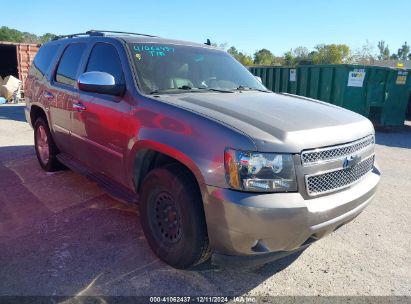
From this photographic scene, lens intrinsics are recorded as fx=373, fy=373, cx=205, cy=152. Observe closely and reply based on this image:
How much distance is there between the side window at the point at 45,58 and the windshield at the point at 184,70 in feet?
7.17

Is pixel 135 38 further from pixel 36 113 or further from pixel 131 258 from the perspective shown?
pixel 36 113

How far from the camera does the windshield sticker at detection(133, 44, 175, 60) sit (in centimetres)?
377

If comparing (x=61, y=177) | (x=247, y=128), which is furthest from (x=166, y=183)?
(x=61, y=177)

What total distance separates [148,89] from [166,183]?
1.00 metres

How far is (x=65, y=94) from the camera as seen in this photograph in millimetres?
4590

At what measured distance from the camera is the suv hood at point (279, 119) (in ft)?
8.40

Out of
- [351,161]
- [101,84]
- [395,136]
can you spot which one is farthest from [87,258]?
[395,136]

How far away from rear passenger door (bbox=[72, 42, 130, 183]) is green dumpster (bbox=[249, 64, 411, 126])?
962cm

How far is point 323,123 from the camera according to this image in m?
2.90

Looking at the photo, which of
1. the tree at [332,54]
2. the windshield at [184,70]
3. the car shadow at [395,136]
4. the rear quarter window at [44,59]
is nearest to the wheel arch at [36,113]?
the rear quarter window at [44,59]

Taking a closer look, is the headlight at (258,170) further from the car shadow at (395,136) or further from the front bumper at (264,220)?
the car shadow at (395,136)

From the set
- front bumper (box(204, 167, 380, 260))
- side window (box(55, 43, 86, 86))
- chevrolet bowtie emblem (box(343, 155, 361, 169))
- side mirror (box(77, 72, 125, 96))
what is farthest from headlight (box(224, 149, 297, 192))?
side window (box(55, 43, 86, 86))

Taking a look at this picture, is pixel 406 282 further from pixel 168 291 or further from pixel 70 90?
pixel 70 90

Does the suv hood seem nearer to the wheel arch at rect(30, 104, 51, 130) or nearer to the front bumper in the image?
the front bumper
